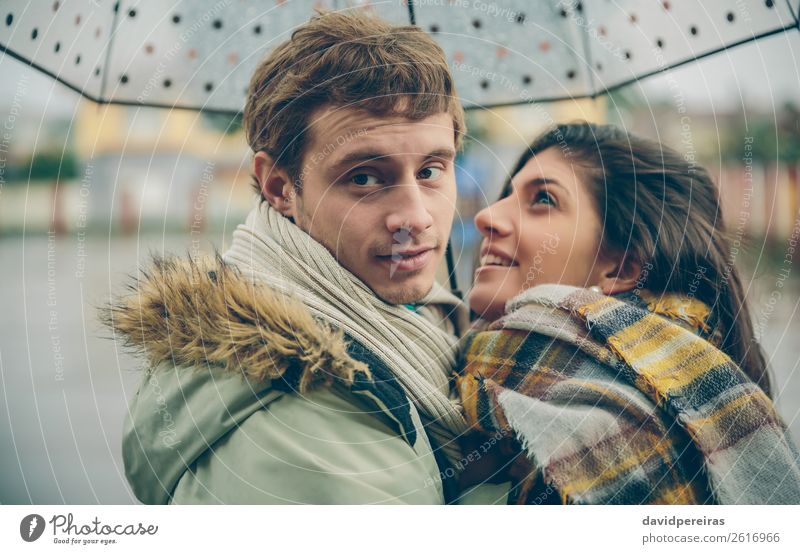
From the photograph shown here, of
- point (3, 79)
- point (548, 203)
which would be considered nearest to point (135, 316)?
point (3, 79)

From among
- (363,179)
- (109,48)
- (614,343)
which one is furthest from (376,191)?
(109,48)

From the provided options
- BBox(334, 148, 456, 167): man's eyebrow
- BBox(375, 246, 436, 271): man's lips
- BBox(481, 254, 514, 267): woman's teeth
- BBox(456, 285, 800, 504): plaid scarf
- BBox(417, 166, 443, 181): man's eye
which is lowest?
BBox(456, 285, 800, 504): plaid scarf

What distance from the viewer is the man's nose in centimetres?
90

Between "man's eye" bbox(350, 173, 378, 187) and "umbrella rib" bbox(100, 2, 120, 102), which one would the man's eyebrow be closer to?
"man's eye" bbox(350, 173, 378, 187)

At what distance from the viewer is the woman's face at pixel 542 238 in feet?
3.20

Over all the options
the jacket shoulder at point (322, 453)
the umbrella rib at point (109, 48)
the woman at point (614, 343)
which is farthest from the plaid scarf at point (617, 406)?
the umbrella rib at point (109, 48)

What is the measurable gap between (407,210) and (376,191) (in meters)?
0.04

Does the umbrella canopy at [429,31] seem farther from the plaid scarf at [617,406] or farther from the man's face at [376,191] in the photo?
the plaid scarf at [617,406]

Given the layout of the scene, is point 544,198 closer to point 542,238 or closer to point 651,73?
point 542,238

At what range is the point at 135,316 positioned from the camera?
35.6 inches

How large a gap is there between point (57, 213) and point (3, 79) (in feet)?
0.68

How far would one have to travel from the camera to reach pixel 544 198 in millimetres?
985

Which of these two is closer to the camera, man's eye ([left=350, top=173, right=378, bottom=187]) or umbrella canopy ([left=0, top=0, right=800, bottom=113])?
man's eye ([left=350, top=173, right=378, bottom=187])

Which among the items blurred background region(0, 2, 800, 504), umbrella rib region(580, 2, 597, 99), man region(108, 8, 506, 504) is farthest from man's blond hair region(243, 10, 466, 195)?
umbrella rib region(580, 2, 597, 99)
